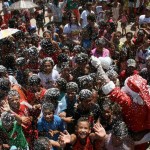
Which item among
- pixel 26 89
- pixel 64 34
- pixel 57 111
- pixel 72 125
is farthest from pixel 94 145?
pixel 64 34

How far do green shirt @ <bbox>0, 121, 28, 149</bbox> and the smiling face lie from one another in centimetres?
86

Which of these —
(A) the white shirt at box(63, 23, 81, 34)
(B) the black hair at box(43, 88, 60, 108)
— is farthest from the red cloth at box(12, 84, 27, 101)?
(A) the white shirt at box(63, 23, 81, 34)

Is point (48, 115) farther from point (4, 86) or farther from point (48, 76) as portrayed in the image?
point (48, 76)

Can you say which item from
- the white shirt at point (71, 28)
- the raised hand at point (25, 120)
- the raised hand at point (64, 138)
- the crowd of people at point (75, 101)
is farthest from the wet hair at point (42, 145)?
the white shirt at point (71, 28)

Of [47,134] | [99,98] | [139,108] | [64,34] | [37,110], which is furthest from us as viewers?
[64,34]

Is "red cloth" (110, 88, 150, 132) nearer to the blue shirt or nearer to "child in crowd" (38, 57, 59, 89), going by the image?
the blue shirt

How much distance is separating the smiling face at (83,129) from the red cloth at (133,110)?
515mm

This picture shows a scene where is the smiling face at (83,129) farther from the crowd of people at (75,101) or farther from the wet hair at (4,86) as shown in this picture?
the wet hair at (4,86)

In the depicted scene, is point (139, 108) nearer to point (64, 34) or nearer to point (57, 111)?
point (57, 111)

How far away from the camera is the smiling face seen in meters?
4.54

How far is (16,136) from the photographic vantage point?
4.77 meters

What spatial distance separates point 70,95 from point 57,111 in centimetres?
34

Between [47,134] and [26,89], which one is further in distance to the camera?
[26,89]

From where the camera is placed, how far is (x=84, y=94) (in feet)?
16.9
